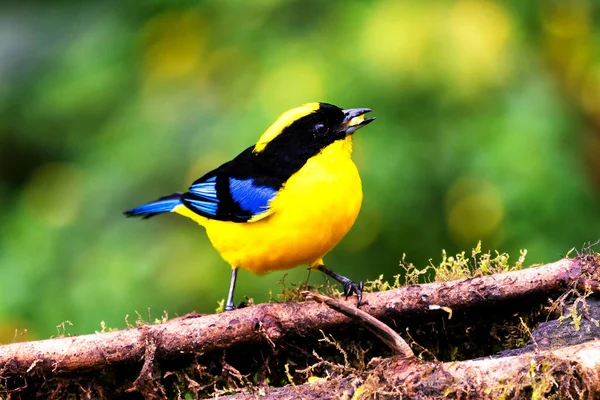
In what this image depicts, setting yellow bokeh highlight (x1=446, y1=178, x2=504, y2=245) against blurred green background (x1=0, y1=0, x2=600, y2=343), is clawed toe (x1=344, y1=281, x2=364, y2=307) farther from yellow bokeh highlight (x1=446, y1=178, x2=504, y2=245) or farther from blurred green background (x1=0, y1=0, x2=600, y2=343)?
yellow bokeh highlight (x1=446, y1=178, x2=504, y2=245)

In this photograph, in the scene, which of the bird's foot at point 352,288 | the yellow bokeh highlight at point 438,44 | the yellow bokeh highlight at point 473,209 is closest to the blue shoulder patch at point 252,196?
the bird's foot at point 352,288

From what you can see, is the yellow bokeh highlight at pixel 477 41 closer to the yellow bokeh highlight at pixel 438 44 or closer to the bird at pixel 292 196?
the yellow bokeh highlight at pixel 438 44

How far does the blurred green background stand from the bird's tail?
14 centimetres

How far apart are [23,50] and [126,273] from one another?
2.31m

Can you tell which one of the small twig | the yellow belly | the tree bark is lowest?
the tree bark

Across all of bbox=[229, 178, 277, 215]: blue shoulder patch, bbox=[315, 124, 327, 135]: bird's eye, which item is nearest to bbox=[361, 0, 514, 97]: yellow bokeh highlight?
bbox=[315, 124, 327, 135]: bird's eye

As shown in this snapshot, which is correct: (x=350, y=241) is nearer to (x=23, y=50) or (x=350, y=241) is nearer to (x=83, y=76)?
(x=83, y=76)

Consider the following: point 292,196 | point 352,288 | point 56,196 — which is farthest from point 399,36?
point 56,196

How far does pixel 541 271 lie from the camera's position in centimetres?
306

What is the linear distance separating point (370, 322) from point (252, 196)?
112 centimetres

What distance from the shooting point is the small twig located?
9.27ft

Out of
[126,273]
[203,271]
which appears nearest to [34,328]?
[126,273]

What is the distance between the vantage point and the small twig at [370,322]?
283cm

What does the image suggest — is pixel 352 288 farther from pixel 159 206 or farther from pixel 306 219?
pixel 159 206
